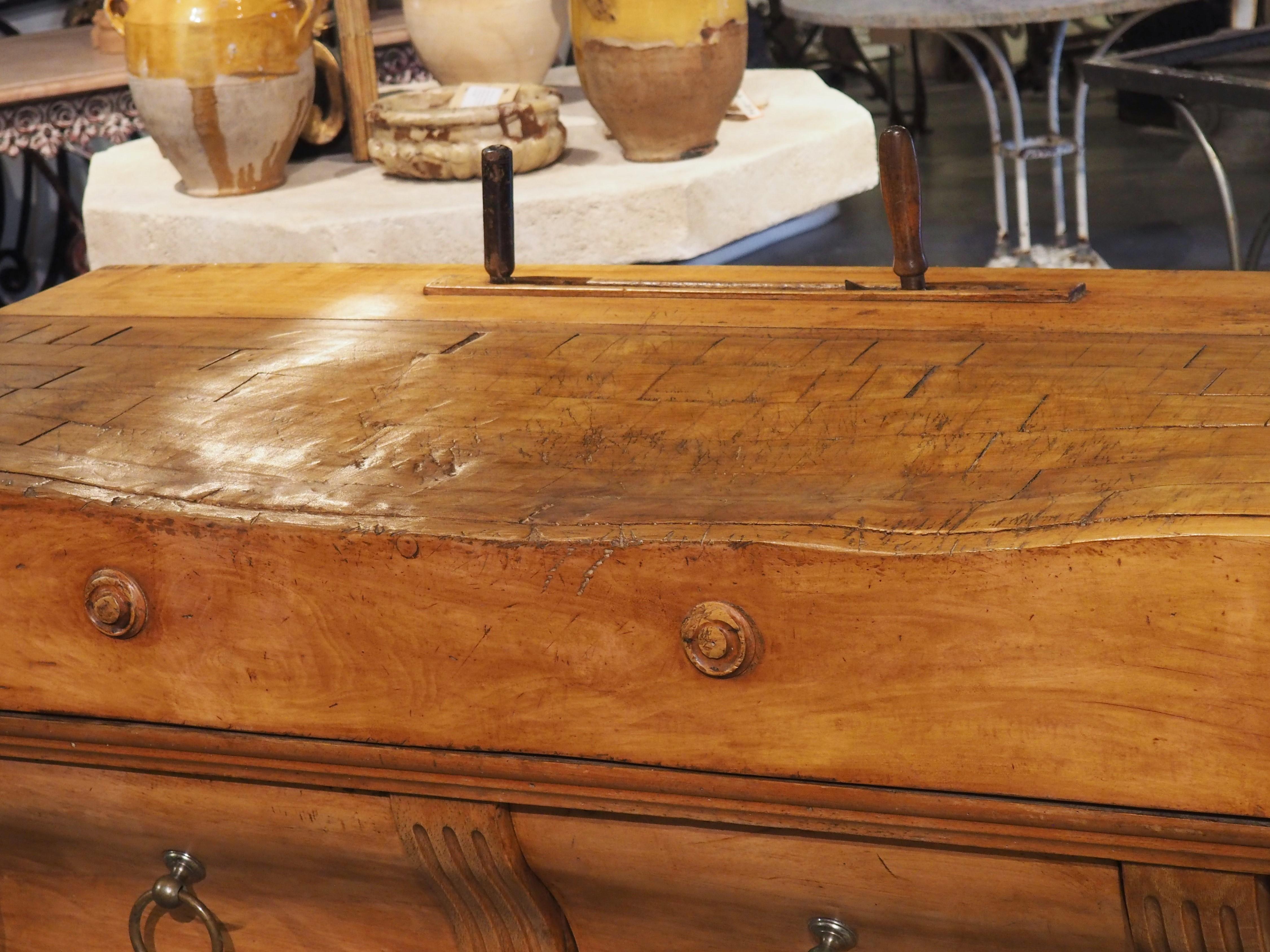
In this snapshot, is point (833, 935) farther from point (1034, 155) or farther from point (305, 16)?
point (1034, 155)

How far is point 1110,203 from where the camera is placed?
14.7 feet

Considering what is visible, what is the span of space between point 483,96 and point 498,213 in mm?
874

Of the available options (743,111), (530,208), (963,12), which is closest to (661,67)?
(530,208)

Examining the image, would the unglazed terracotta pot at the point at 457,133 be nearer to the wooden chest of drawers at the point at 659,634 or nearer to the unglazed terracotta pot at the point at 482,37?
the unglazed terracotta pot at the point at 482,37

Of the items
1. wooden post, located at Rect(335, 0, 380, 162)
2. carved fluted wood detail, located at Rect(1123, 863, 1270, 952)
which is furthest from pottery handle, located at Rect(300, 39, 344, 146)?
carved fluted wood detail, located at Rect(1123, 863, 1270, 952)

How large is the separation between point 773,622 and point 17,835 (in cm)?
69

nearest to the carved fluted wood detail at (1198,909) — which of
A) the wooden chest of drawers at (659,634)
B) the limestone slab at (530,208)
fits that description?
the wooden chest of drawers at (659,634)

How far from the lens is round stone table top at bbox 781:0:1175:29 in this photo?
2691 mm

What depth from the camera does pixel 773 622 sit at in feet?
2.57

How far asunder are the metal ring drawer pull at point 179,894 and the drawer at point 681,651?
0.46 ft

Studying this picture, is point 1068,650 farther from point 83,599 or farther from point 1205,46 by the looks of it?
point 1205,46

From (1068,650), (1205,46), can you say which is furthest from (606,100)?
(1068,650)

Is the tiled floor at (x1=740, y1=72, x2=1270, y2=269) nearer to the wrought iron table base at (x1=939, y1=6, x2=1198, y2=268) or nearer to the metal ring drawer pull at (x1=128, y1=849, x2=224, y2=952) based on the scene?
the wrought iron table base at (x1=939, y1=6, x2=1198, y2=268)

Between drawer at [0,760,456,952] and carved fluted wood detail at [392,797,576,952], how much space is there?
0.08 feet
